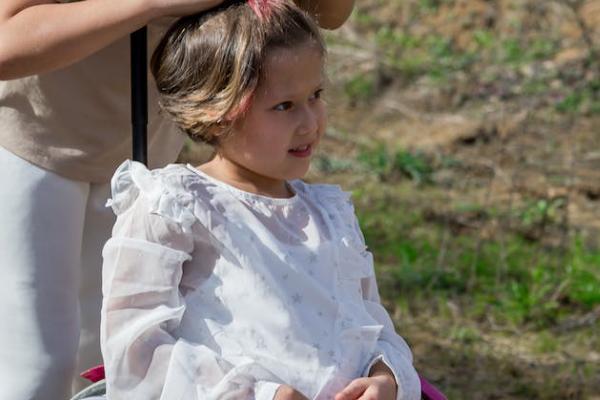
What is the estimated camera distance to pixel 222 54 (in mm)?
2490

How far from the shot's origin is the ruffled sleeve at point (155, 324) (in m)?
2.40

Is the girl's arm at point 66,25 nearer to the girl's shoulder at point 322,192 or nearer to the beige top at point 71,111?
the beige top at point 71,111

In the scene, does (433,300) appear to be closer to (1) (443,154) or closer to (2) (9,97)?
(1) (443,154)

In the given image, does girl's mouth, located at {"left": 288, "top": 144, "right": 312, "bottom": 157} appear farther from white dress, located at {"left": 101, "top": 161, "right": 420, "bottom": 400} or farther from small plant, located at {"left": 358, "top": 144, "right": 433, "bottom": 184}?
small plant, located at {"left": 358, "top": 144, "right": 433, "bottom": 184}

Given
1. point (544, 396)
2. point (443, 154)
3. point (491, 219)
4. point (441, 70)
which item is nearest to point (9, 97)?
point (544, 396)

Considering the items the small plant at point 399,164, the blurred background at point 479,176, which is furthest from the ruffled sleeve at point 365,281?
the small plant at point 399,164

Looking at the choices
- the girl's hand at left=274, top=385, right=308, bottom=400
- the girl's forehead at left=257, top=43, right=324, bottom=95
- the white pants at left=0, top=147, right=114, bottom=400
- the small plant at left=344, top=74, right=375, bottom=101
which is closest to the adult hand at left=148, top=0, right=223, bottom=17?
the girl's forehead at left=257, top=43, right=324, bottom=95

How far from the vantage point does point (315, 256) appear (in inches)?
101

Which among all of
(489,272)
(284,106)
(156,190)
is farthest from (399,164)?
(156,190)

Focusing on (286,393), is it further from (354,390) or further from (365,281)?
(365,281)

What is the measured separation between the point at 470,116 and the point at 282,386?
4602 millimetres

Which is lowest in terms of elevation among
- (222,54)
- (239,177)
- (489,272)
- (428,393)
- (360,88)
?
(360,88)

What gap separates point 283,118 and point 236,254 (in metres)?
0.26

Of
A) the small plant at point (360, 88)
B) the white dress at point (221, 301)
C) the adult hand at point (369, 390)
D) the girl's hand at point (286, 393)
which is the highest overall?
the white dress at point (221, 301)
